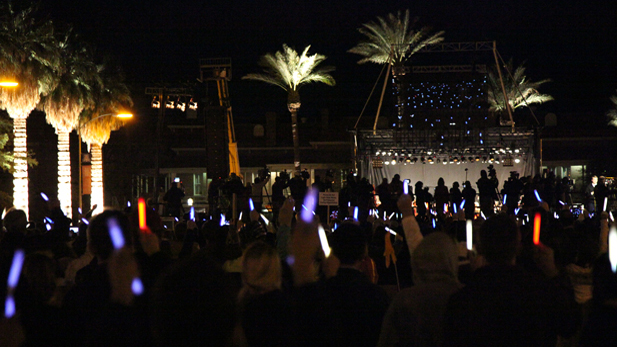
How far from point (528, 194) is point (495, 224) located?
15048 mm

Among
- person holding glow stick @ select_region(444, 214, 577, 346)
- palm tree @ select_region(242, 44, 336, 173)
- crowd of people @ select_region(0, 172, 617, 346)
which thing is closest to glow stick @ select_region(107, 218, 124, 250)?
crowd of people @ select_region(0, 172, 617, 346)

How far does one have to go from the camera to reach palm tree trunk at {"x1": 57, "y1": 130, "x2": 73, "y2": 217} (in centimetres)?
2472

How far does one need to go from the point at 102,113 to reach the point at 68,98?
3241 millimetres

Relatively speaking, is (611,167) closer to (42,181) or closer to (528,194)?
(528,194)

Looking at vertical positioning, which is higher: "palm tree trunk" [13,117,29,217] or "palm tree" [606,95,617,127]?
"palm tree" [606,95,617,127]

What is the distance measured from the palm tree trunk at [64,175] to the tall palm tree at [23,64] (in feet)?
8.48

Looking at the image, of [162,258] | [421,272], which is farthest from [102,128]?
[421,272]

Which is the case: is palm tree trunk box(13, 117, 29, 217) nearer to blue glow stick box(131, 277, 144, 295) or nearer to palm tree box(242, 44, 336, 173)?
palm tree box(242, 44, 336, 173)

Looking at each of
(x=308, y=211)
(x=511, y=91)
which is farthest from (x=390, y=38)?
(x=308, y=211)

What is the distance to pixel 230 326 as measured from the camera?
2621 mm

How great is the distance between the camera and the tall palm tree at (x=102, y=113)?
2691 cm

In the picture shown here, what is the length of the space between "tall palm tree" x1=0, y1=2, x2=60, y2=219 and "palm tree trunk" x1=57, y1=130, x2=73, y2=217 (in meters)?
2.59

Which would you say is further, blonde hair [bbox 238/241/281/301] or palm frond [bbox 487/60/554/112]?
palm frond [bbox 487/60/554/112]

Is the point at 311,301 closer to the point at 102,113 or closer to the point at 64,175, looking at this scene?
the point at 64,175
